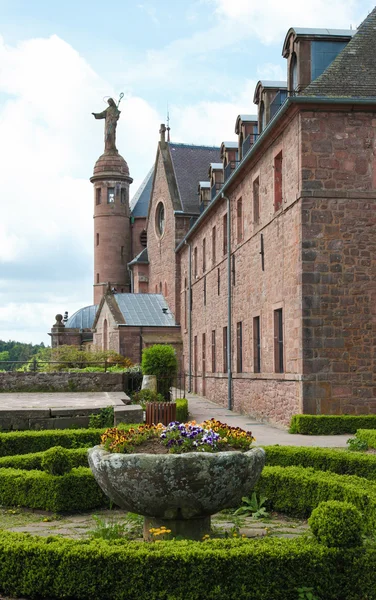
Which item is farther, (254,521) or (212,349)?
(212,349)

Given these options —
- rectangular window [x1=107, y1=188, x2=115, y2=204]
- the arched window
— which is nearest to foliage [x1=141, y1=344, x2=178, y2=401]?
the arched window

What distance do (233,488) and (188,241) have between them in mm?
33277

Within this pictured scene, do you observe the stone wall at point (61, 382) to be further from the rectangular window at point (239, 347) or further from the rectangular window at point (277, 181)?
the rectangular window at point (277, 181)

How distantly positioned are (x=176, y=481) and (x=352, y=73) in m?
14.5

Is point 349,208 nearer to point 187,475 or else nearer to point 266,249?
point 266,249

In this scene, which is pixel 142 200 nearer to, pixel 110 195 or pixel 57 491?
pixel 110 195

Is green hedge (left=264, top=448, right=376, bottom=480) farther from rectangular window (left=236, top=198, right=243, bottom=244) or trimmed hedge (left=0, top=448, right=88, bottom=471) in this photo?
rectangular window (left=236, top=198, right=243, bottom=244)

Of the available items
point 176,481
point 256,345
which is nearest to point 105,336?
point 256,345

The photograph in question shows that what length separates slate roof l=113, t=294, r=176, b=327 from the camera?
4219cm

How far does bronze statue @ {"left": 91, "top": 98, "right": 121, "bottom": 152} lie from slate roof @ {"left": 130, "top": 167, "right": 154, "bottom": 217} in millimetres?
4231

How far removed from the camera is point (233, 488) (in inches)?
265

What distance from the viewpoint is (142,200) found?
6159 centimetres

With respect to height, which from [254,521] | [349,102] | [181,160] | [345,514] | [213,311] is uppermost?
[181,160]

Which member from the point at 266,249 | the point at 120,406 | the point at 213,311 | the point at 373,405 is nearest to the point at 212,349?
the point at 213,311
